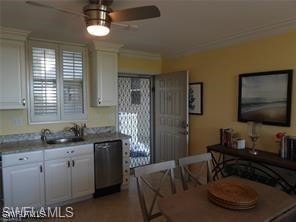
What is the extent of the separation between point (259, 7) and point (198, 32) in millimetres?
918

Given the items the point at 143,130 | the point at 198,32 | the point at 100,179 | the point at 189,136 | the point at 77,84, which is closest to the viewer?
the point at 198,32

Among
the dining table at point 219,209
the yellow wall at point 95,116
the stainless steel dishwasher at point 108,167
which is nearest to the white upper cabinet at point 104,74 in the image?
the yellow wall at point 95,116

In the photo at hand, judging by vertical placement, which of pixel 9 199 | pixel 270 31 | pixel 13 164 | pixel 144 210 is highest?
pixel 270 31

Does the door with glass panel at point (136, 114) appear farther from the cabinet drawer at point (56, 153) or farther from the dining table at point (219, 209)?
the dining table at point (219, 209)

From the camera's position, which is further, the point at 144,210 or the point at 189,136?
the point at 189,136

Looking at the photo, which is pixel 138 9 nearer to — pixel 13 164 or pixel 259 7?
pixel 259 7

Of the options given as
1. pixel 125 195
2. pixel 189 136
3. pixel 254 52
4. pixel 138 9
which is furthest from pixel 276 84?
pixel 125 195

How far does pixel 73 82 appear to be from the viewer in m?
3.71

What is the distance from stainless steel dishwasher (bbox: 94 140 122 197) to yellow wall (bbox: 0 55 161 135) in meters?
0.67

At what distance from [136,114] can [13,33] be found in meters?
2.55

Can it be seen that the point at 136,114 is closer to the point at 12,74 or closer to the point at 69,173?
the point at 69,173

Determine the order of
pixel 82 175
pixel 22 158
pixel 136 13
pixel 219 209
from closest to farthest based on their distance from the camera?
pixel 219 209, pixel 136 13, pixel 22 158, pixel 82 175

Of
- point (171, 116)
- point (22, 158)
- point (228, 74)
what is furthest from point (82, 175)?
point (228, 74)

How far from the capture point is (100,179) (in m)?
3.41
